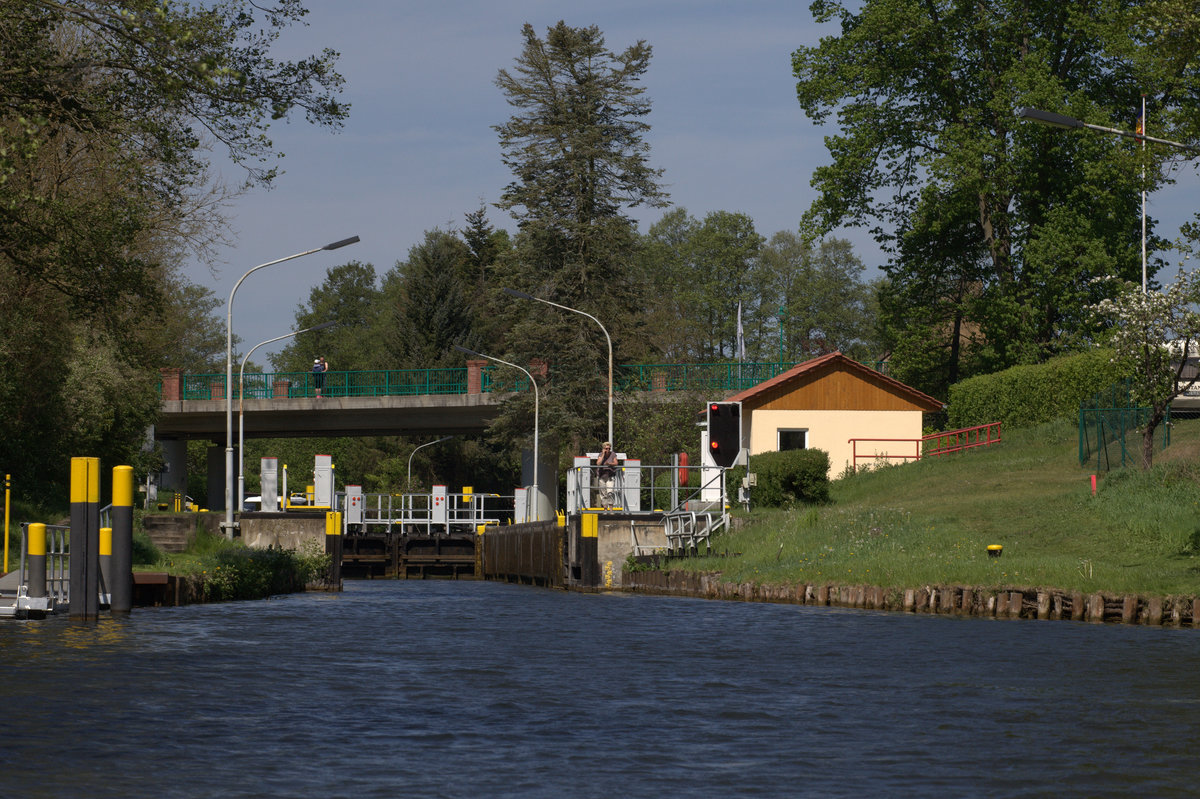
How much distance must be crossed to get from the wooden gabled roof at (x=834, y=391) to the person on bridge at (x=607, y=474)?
13787 mm

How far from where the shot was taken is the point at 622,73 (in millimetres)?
61500

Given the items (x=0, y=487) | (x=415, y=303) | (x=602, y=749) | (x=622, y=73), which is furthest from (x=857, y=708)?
(x=415, y=303)

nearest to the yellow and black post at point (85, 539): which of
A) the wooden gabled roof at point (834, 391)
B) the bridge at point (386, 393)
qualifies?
the wooden gabled roof at point (834, 391)

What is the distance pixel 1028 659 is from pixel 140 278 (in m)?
15.4

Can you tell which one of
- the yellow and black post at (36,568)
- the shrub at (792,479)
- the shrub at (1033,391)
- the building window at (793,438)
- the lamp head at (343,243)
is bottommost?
the yellow and black post at (36,568)

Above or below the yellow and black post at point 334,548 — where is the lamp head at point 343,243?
above

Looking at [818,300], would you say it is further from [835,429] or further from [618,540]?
[618,540]

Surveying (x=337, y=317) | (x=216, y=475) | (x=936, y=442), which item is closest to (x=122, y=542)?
(x=936, y=442)

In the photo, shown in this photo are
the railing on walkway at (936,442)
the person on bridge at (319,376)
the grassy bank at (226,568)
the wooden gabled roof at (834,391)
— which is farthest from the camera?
the person on bridge at (319,376)

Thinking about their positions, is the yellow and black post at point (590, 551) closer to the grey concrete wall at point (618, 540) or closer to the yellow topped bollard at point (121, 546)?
the grey concrete wall at point (618, 540)

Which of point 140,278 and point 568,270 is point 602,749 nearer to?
point 140,278

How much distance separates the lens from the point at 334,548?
3925 centimetres

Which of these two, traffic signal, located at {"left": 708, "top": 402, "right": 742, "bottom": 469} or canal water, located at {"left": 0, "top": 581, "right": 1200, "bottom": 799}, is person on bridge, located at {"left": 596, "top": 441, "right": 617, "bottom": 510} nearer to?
traffic signal, located at {"left": 708, "top": 402, "right": 742, "bottom": 469}

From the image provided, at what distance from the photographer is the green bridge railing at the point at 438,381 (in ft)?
200
